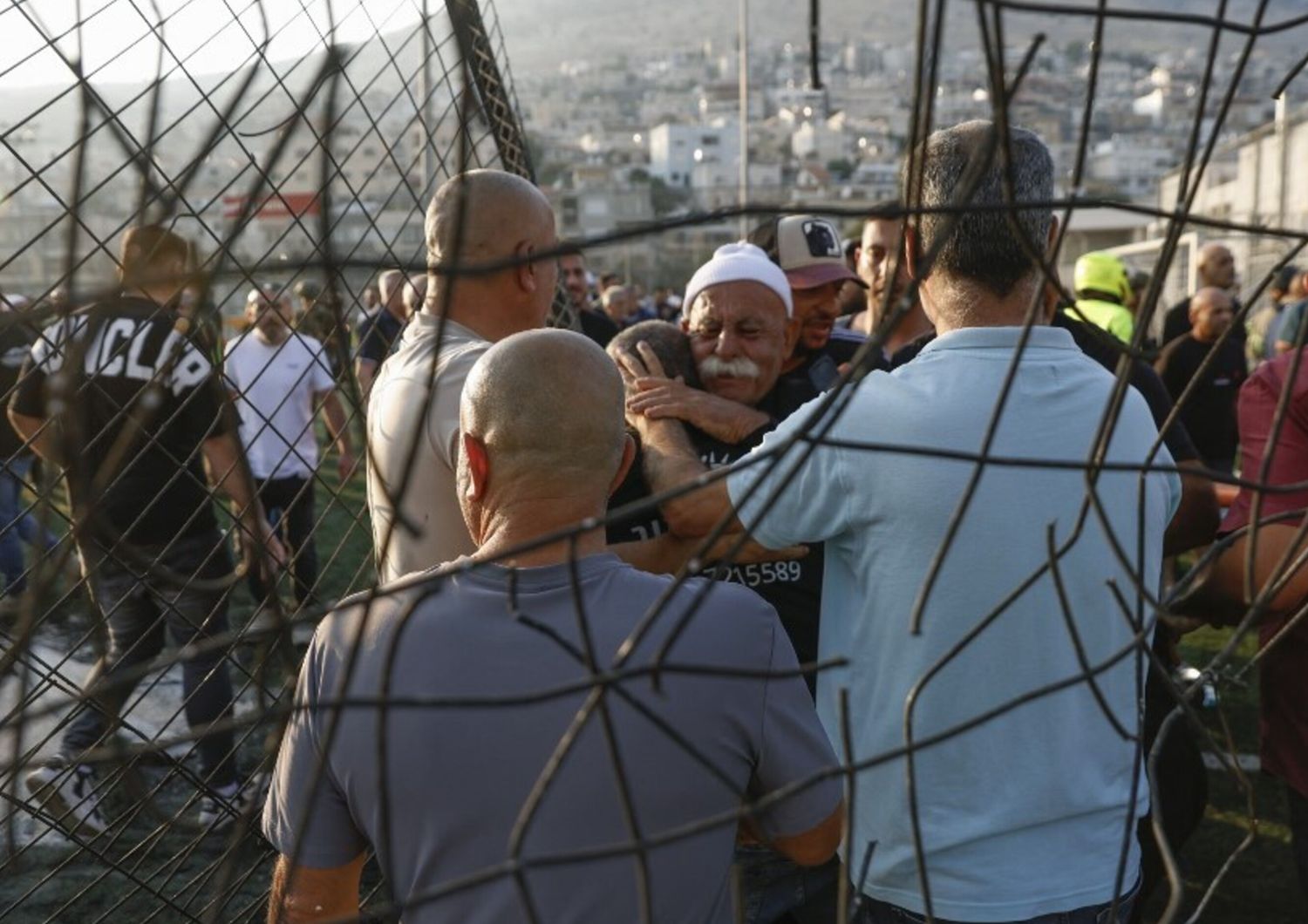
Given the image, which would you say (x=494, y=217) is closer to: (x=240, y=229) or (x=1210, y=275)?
(x=240, y=229)

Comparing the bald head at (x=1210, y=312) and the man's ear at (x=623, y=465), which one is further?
the bald head at (x=1210, y=312)

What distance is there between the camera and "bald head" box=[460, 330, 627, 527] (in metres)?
1.54

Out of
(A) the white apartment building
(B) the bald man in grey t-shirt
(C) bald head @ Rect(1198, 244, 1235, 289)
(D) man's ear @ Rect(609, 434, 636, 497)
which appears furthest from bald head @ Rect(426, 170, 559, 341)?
(A) the white apartment building

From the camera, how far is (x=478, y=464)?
158 cm

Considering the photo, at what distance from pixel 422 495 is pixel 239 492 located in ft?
6.30

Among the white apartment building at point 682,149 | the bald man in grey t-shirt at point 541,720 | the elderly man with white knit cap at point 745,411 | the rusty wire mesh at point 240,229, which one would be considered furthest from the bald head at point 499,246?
the white apartment building at point 682,149

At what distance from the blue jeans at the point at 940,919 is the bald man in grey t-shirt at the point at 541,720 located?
247 mm

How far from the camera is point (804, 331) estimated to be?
338 cm

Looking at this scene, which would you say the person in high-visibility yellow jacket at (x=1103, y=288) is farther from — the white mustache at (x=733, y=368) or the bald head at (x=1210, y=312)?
the white mustache at (x=733, y=368)

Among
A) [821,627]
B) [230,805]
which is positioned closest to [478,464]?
[821,627]

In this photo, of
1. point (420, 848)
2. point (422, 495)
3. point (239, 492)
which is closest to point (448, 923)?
point (420, 848)

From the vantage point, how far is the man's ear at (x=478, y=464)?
1572 millimetres

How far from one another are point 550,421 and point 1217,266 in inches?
275

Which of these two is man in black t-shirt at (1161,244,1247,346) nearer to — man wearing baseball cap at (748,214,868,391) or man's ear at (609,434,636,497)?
man wearing baseball cap at (748,214,868,391)
